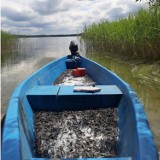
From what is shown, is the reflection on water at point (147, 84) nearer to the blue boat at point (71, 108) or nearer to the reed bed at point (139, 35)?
the reed bed at point (139, 35)

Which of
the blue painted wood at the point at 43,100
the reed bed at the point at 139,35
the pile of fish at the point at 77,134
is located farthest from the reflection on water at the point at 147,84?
the blue painted wood at the point at 43,100

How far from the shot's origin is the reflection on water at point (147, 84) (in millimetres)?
4488

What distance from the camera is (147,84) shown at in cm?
689

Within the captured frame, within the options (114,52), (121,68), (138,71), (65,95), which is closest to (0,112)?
(65,95)

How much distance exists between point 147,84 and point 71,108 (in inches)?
158

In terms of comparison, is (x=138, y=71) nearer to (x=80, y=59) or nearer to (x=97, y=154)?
(x=80, y=59)

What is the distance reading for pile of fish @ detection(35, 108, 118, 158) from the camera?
281 centimetres

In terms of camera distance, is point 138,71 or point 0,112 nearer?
point 0,112

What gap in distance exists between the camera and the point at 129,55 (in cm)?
1159

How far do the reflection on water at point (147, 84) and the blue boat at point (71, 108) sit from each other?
975 mm

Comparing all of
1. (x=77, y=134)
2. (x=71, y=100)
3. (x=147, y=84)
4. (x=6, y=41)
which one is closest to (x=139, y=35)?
(x=147, y=84)

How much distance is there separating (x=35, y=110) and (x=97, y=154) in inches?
44.5

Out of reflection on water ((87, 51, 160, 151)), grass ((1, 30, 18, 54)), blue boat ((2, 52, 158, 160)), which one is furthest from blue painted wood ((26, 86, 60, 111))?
grass ((1, 30, 18, 54))

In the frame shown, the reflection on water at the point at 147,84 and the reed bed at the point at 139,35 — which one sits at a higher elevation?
the reed bed at the point at 139,35
